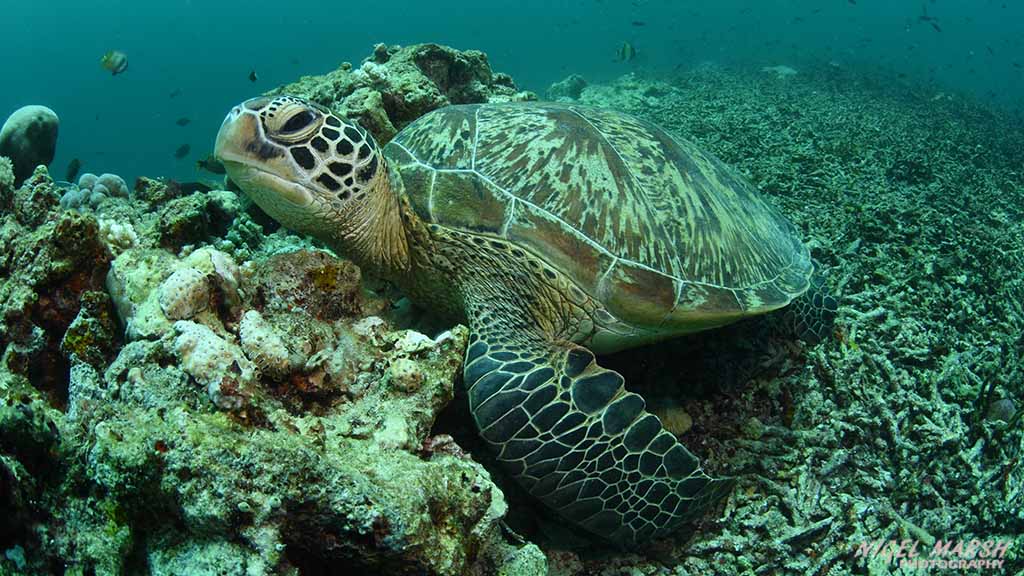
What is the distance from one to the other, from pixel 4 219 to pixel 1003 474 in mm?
4834

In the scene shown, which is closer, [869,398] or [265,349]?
[265,349]

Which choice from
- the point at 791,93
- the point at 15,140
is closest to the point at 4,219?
the point at 15,140

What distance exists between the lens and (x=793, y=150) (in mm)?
6566

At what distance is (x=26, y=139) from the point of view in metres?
4.41

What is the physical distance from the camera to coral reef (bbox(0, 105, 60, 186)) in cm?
437

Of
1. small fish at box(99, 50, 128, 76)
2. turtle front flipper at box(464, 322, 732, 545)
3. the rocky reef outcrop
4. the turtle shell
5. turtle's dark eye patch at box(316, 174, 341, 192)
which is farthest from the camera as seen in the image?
small fish at box(99, 50, 128, 76)

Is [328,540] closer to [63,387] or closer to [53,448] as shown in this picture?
[53,448]

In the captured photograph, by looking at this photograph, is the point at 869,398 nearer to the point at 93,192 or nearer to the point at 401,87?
the point at 401,87

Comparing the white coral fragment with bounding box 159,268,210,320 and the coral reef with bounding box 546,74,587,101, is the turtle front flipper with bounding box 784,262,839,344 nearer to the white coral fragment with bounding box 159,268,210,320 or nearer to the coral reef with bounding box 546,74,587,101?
the white coral fragment with bounding box 159,268,210,320

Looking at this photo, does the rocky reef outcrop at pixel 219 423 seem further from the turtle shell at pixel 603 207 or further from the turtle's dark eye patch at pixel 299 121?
the turtle shell at pixel 603 207

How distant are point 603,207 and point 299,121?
4.82ft

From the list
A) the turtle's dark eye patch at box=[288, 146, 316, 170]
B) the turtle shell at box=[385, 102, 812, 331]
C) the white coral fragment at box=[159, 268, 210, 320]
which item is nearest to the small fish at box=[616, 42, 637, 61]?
the turtle shell at box=[385, 102, 812, 331]

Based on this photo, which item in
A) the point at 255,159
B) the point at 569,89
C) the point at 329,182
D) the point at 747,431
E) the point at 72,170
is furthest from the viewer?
the point at 569,89

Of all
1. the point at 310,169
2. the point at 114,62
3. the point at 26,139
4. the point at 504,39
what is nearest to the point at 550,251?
the point at 310,169
